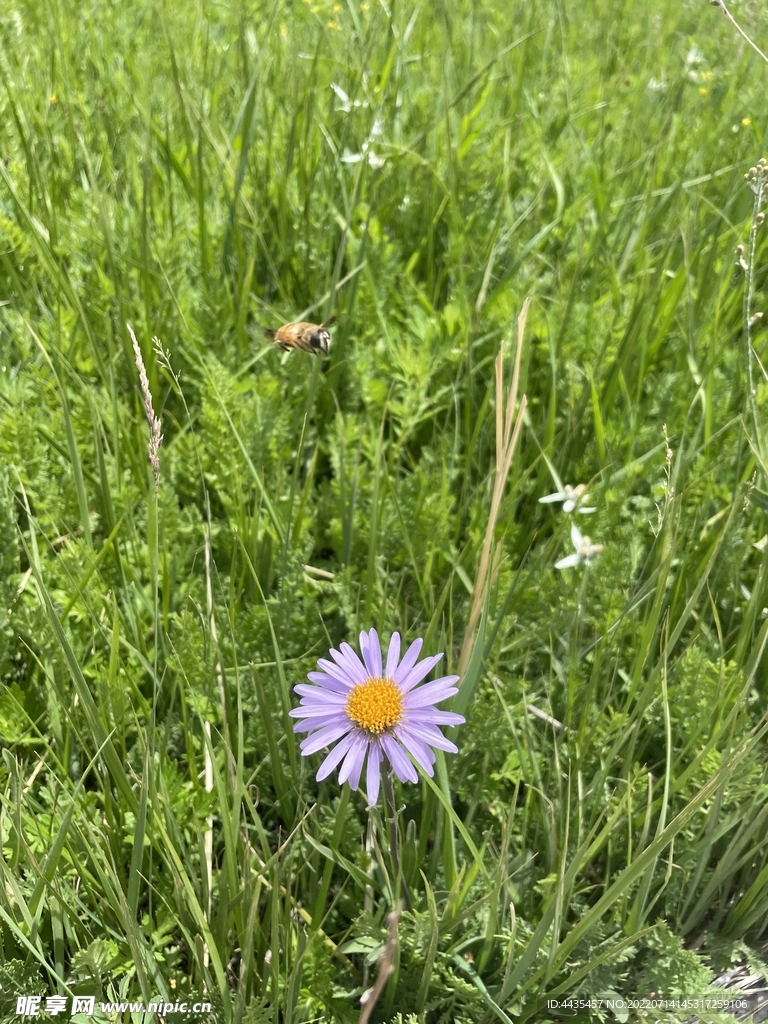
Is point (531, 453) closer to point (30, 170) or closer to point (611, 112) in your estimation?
point (30, 170)

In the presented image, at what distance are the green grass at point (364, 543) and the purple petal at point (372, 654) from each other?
126 millimetres

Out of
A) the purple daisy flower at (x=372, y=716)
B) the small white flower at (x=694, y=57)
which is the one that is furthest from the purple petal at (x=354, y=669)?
the small white flower at (x=694, y=57)

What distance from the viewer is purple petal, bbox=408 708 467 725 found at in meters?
1.00

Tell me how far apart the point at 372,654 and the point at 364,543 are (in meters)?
0.63

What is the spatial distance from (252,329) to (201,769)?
1003 millimetres

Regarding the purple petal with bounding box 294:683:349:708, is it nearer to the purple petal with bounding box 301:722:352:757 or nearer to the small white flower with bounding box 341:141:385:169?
the purple petal with bounding box 301:722:352:757

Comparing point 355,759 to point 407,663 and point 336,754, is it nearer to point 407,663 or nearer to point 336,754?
point 336,754

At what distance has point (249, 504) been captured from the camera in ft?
5.61

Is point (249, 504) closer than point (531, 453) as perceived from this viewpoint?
Yes

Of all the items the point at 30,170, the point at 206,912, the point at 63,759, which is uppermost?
the point at 30,170

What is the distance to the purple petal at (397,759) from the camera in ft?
3.23

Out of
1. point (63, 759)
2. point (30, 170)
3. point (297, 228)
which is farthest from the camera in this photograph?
point (297, 228)

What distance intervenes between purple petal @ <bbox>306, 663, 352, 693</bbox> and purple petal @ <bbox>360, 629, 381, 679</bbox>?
0.13 feet

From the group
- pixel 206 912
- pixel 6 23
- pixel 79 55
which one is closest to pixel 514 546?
pixel 206 912
